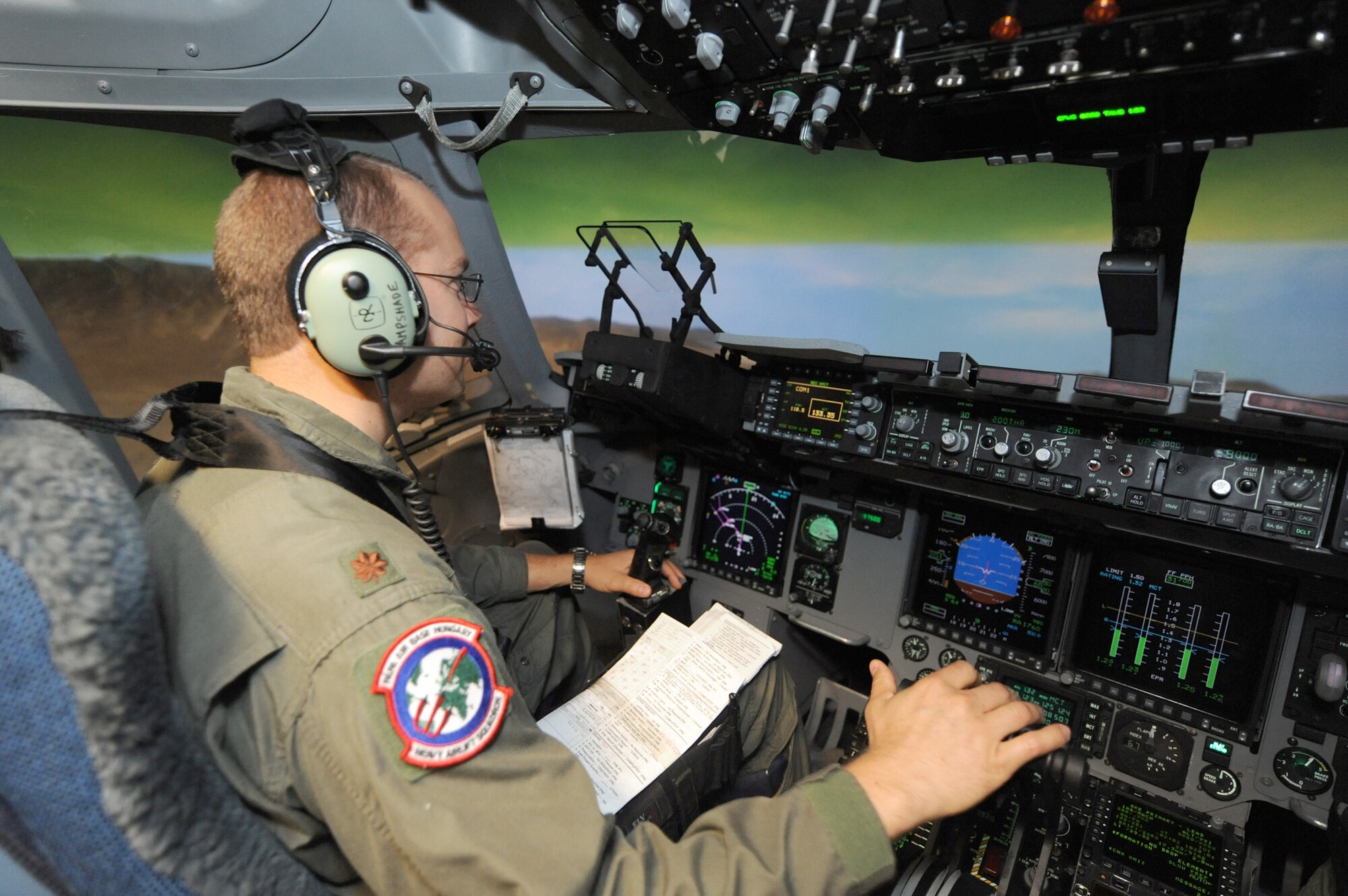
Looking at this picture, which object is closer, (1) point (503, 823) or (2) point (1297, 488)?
(1) point (503, 823)

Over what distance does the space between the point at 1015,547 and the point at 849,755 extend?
0.78m

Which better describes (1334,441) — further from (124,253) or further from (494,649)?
(124,253)

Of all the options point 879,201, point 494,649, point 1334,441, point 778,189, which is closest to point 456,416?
point 778,189

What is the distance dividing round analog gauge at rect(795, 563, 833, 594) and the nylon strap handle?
161cm

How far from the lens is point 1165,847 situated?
164 centimetres

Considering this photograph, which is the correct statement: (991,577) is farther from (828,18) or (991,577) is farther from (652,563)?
(828,18)

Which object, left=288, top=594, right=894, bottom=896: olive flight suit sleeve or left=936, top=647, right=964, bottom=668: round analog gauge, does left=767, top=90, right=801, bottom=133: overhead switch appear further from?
left=936, top=647, right=964, bottom=668: round analog gauge

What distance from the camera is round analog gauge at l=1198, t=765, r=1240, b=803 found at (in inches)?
65.2

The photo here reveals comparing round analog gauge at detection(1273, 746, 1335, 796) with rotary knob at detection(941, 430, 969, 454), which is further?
rotary knob at detection(941, 430, 969, 454)

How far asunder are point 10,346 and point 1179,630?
A: 322 centimetres

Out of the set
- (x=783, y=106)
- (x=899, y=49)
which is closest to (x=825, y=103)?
(x=783, y=106)

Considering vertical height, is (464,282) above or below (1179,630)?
above

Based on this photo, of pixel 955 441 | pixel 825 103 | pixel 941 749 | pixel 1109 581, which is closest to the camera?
pixel 941 749

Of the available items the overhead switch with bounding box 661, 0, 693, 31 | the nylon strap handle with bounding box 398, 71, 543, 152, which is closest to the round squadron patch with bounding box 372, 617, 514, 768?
the overhead switch with bounding box 661, 0, 693, 31
